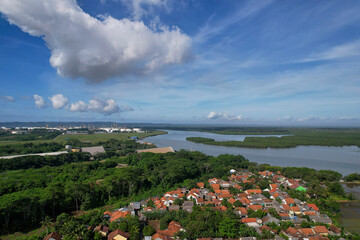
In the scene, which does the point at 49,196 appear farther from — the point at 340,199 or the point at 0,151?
the point at 0,151

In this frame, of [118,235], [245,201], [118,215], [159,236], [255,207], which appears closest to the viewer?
[118,235]

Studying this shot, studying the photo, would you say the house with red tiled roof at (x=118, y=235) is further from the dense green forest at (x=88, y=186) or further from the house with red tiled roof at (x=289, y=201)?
the house with red tiled roof at (x=289, y=201)

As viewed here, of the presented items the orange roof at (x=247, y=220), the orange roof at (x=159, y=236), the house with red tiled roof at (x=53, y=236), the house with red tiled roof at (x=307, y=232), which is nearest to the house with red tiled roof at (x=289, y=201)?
the house with red tiled roof at (x=307, y=232)

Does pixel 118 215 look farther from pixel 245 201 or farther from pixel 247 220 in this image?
pixel 245 201

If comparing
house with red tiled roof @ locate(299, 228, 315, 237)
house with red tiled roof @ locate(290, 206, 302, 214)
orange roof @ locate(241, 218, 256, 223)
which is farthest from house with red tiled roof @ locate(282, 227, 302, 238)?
house with red tiled roof @ locate(290, 206, 302, 214)

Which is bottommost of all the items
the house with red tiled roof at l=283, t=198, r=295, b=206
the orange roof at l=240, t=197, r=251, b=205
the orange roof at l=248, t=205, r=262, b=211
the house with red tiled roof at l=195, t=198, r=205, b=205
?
the house with red tiled roof at l=195, t=198, r=205, b=205

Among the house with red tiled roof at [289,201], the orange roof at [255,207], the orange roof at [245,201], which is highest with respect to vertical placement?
the house with red tiled roof at [289,201]

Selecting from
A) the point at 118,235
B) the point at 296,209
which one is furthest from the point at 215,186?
the point at 118,235

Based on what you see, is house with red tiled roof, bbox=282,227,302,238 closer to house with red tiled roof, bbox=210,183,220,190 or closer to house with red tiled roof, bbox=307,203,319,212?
house with red tiled roof, bbox=307,203,319,212
